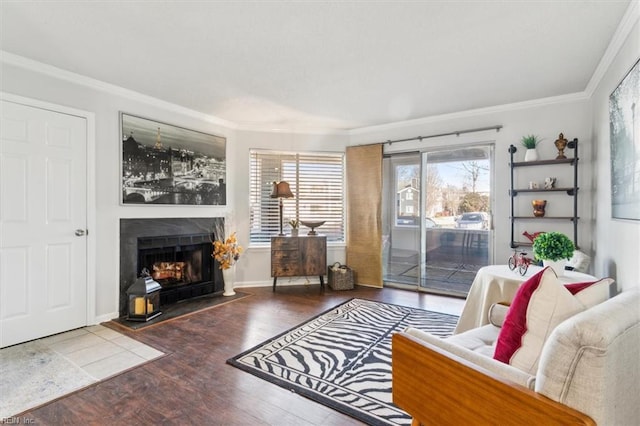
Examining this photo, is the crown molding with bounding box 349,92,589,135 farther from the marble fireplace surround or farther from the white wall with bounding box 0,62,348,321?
the marble fireplace surround

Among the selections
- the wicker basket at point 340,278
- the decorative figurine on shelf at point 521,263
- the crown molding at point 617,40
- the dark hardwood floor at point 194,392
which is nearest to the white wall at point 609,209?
the crown molding at point 617,40

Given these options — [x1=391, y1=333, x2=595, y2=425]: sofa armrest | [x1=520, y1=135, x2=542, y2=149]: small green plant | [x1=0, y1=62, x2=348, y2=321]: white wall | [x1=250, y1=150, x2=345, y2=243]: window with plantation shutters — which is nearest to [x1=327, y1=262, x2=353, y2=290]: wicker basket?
[x1=250, y1=150, x2=345, y2=243]: window with plantation shutters

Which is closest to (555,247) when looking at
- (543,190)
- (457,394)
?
(543,190)

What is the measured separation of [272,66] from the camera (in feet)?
9.07

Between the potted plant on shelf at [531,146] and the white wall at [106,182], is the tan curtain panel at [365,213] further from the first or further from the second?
the white wall at [106,182]

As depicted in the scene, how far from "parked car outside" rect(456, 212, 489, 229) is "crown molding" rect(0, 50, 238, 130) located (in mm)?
3754

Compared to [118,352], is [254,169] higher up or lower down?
higher up

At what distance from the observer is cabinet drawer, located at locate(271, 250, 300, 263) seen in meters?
4.43

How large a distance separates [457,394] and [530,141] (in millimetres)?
3481

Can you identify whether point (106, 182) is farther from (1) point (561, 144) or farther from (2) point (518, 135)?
(1) point (561, 144)

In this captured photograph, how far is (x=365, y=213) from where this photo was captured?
15.8ft

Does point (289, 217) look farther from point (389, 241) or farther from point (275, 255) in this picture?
point (389, 241)

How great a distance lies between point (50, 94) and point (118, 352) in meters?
2.43

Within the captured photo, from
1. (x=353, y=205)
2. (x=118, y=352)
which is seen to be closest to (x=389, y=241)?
(x=353, y=205)
